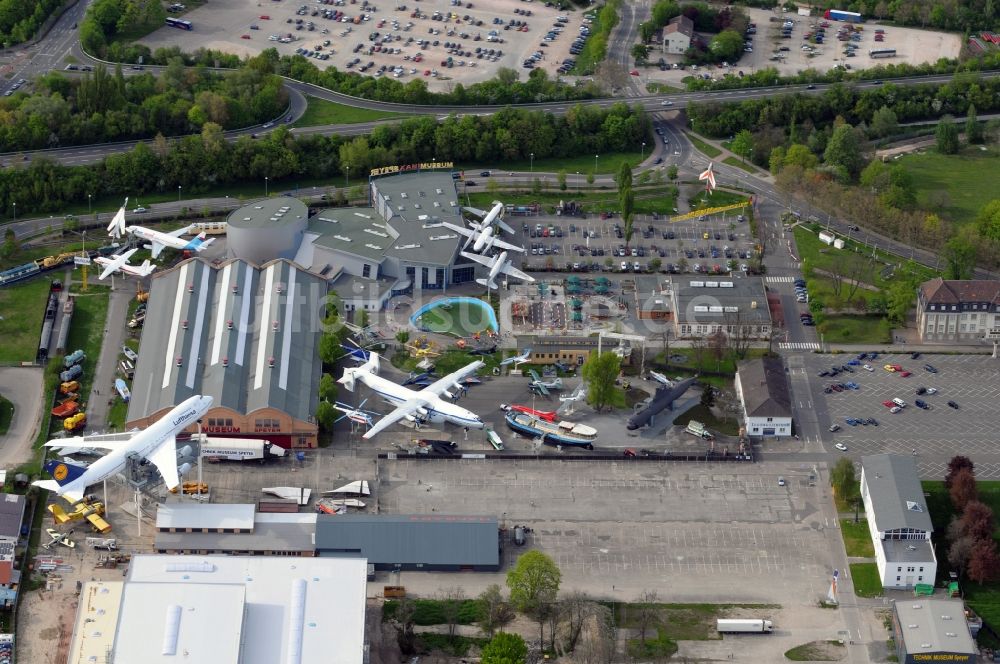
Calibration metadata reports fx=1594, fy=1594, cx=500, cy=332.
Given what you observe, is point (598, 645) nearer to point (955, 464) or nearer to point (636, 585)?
point (636, 585)

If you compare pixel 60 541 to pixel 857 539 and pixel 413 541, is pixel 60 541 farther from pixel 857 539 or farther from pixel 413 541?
pixel 857 539

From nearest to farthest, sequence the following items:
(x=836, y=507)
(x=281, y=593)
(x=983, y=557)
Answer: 1. (x=281, y=593)
2. (x=983, y=557)
3. (x=836, y=507)

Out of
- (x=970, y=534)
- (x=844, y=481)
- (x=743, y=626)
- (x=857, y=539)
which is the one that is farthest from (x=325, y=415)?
(x=970, y=534)

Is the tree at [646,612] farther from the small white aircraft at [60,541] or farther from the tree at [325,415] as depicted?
the small white aircraft at [60,541]

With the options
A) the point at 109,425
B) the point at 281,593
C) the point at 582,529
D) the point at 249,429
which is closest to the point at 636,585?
the point at 582,529

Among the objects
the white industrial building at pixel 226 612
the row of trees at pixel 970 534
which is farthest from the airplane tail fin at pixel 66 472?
the row of trees at pixel 970 534

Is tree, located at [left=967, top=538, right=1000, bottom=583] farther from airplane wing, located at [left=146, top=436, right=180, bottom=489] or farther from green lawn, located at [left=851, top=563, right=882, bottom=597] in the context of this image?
airplane wing, located at [left=146, top=436, right=180, bottom=489]
